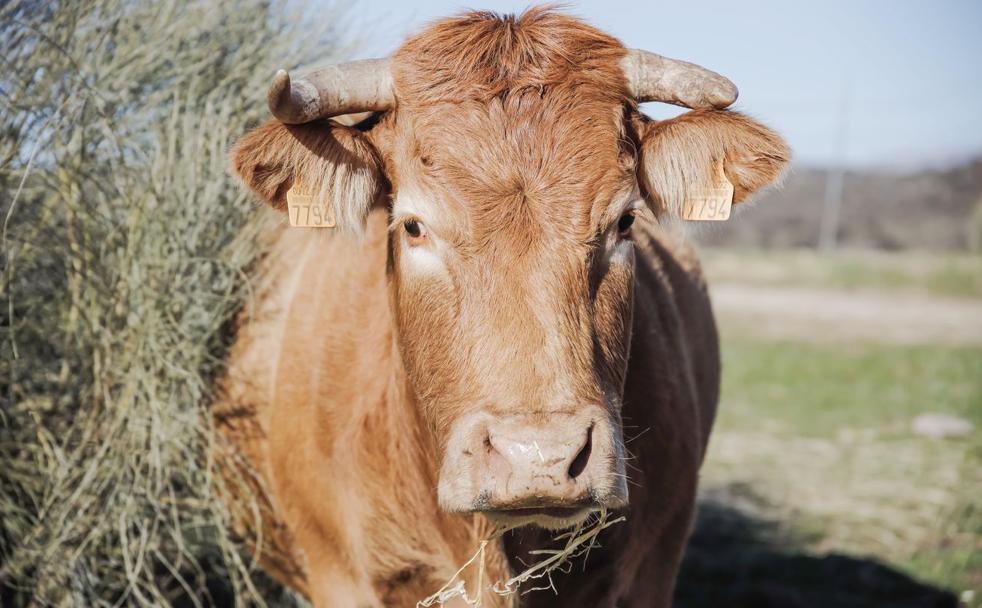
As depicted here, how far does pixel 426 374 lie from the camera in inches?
90.4

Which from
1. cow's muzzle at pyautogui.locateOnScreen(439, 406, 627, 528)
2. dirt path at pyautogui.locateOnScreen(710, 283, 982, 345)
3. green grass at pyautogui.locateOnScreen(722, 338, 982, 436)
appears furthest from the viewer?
dirt path at pyautogui.locateOnScreen(710, 283, 982, 345)

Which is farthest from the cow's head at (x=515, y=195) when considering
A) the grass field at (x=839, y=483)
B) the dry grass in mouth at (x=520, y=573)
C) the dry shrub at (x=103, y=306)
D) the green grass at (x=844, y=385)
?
the green grass at (x=844, y=385)

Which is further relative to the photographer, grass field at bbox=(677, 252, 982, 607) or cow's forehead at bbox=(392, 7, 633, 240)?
grass field at bbox=(677, 252, 982, 607)

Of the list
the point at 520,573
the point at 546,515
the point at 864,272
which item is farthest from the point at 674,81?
the point at 864,272

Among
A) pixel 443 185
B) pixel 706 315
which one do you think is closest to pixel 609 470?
pixel 443 185

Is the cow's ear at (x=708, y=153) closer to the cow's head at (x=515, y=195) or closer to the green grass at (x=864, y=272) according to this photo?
the cow's head at (x=515, y=195)

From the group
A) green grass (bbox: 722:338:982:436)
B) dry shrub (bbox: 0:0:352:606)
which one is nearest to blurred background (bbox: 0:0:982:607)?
dry shrub (bbox: 0:0:352:606)

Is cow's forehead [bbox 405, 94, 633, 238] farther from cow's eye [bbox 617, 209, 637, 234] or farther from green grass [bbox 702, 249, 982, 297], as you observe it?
green grass [bbox 702, 249, 982, 297]

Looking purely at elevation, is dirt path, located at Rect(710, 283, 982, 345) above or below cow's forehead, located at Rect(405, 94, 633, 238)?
below

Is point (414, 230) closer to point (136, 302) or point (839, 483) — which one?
point (136, 302)

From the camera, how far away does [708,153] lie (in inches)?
97.4

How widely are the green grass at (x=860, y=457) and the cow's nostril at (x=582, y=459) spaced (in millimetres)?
3383

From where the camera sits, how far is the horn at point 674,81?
244 cm

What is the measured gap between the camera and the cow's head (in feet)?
6.31
